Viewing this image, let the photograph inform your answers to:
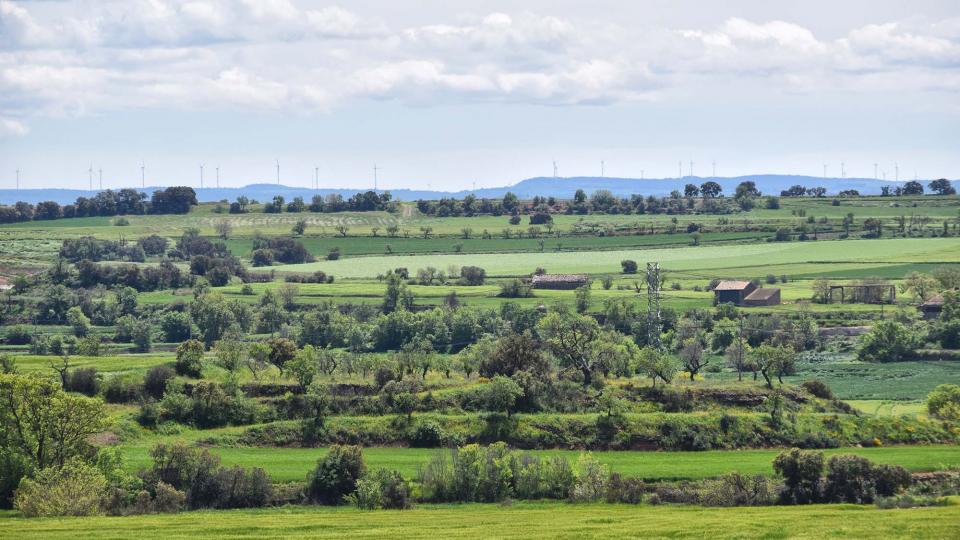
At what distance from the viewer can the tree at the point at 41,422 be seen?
241ft

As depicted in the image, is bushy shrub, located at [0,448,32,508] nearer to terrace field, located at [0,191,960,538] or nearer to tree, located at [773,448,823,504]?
terrace field, located at [0,191,960,538]

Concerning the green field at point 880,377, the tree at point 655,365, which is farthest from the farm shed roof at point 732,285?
the tree at point 655,365

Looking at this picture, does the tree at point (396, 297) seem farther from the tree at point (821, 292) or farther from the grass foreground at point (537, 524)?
the grass foreground at point (537, 524)

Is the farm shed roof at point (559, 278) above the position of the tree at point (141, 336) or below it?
above

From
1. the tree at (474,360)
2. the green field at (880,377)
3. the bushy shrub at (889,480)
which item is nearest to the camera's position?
the bushy shrub at (889,480)

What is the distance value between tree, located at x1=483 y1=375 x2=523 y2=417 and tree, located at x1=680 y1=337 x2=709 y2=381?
18324 mm

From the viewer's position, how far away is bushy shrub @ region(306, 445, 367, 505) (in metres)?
75.6

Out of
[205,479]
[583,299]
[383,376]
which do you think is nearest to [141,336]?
[583,299]

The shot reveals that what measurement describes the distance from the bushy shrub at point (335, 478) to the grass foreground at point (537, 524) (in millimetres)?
4371

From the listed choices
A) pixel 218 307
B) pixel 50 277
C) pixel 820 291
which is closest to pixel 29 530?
pixel 218 307

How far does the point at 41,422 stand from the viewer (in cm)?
7381

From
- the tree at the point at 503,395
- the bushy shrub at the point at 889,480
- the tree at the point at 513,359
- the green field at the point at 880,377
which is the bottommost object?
the green field at the point at 880,377

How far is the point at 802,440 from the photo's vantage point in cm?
9056

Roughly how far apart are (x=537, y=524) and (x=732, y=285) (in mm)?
111360
